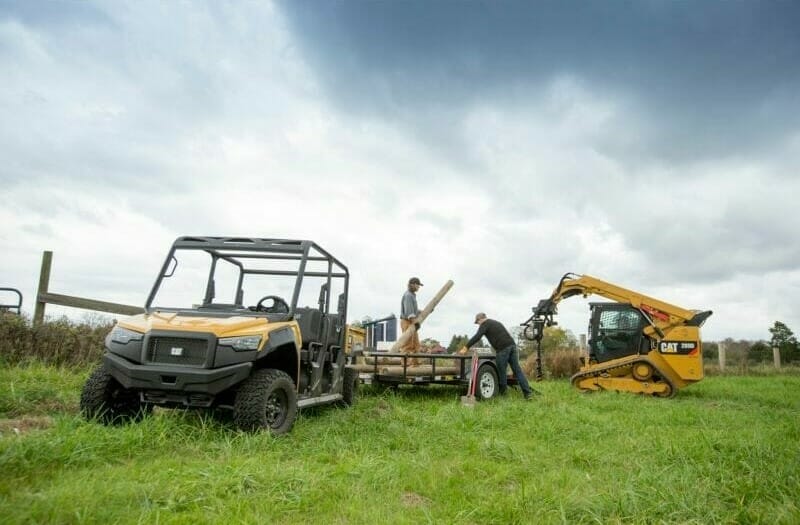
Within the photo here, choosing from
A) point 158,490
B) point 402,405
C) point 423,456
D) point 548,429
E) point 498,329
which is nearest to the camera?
point 158,490

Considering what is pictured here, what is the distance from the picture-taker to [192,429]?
18.6 feet

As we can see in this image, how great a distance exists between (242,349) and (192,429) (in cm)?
89

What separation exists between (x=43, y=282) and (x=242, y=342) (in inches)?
266

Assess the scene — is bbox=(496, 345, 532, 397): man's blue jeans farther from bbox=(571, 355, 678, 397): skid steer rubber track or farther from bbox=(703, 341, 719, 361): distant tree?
bbox=(703, 341, 719, 361): distant tree

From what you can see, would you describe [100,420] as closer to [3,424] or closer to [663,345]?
[3,424]

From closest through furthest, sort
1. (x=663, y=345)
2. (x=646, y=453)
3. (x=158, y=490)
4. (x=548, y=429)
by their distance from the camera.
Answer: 1. (x=158, y=490)
2. (x=646, y=453)
3. (x=548, y=429)
4. (x=663, y=345)

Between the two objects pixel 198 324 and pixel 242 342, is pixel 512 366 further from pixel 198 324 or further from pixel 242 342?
pixel 198 324

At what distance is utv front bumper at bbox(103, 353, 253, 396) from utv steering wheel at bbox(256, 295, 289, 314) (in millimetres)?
1392

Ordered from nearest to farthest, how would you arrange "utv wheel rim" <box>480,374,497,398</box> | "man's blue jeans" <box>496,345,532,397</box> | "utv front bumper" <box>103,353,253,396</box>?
"utv front bumper" <box>103,353,253,396</box> → "utv wheel rim" <box>480,374,497,398</box> → "man's blue jeans" <box>496,345,532,397</box>

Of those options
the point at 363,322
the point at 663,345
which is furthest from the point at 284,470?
the point at 663,345

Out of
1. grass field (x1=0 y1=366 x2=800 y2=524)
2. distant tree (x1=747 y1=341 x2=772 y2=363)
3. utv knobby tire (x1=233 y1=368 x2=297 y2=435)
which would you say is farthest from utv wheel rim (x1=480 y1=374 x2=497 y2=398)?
distant tree (x1=747 y1=341 x2=772 y2=363)

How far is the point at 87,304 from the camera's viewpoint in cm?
1093

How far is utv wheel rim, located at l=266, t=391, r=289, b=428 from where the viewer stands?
19.6 ft

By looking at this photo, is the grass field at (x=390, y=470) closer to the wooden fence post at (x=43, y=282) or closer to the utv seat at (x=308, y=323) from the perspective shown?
the utv seat at (x=308, y=323)
